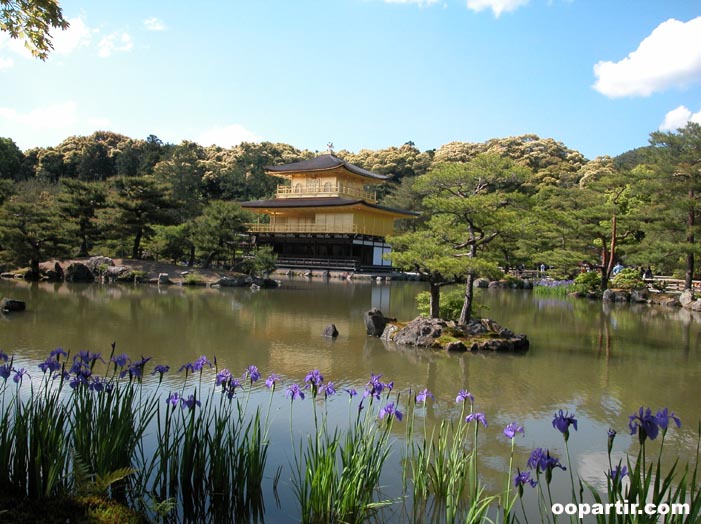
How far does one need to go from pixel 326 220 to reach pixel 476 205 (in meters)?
23.4

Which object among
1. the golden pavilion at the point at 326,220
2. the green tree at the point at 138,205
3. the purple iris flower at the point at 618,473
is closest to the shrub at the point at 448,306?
→ the purple iris flower at the point at 618,473

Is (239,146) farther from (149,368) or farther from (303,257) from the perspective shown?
(149,368)

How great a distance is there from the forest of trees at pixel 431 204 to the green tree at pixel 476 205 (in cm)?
3

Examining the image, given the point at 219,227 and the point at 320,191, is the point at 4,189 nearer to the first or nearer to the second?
the point at 219,227

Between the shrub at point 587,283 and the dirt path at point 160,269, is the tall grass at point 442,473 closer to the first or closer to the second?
the dirt path at point 160,269

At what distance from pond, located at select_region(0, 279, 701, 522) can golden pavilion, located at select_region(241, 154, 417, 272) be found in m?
15.7

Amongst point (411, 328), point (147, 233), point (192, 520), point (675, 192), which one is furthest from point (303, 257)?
point (192, 520)

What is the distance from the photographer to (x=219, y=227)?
21.0 m

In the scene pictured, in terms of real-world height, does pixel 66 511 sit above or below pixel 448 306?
below

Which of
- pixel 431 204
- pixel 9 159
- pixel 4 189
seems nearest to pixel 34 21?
pixel 431 204

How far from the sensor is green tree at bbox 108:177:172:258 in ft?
70.7

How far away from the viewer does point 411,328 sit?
9.15 m

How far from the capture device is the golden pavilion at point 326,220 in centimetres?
3050

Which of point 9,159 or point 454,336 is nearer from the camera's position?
point 454,336
